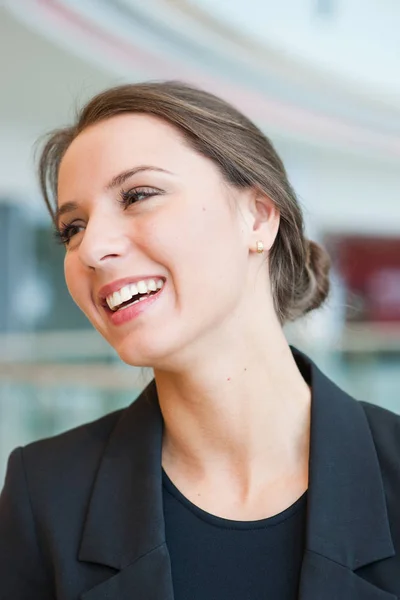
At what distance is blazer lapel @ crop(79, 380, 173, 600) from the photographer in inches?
47.3

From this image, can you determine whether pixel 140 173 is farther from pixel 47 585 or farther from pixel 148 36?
pixel 148 36

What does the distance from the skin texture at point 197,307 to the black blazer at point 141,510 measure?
6 centimetres

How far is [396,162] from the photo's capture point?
9812 millimetres

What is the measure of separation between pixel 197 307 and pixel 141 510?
356 mm

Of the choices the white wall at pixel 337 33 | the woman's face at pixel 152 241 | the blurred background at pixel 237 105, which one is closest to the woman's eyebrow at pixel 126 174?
the woman's face at pixel 152 241

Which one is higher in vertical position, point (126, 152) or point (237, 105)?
point (237, 105)

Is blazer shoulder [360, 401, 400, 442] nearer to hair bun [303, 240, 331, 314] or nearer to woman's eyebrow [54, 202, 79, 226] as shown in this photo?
hair bun [303, 240, 331, 314]

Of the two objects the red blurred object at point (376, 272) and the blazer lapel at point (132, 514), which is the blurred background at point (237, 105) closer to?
the red blurred object at point (376, 272)

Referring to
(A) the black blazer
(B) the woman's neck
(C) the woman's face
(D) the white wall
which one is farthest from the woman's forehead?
(D) the white wall

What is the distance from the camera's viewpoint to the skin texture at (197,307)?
1.18 meters

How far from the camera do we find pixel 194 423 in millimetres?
1314

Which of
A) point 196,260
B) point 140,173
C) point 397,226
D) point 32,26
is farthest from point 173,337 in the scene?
point 397,226

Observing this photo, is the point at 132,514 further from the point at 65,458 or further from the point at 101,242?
the point at 101,242

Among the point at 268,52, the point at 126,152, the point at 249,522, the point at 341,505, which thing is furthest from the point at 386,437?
the point at 268,52
